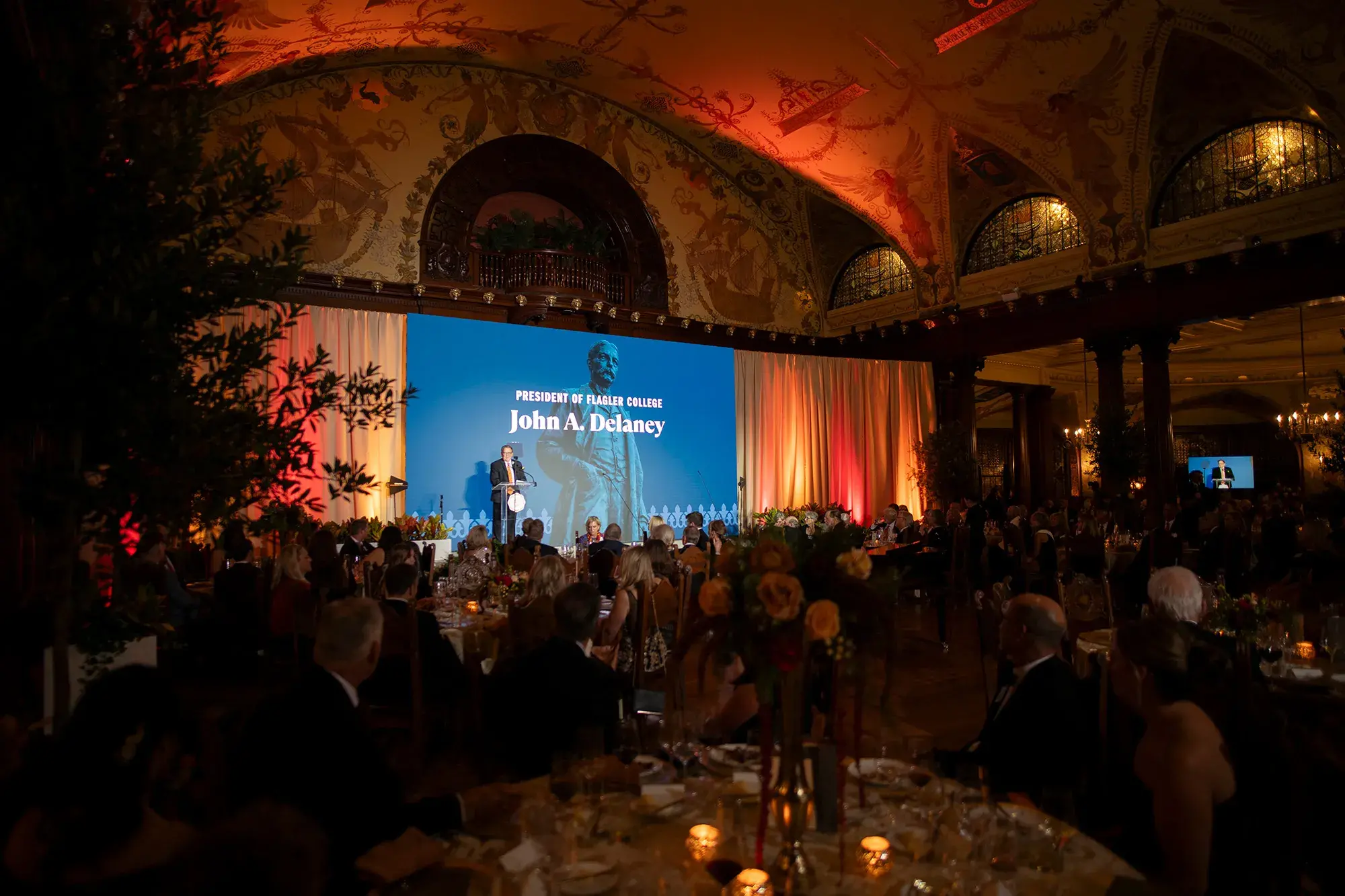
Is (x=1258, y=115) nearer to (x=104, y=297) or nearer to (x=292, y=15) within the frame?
(x=292, y=15)

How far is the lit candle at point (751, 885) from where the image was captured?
64.9 inches

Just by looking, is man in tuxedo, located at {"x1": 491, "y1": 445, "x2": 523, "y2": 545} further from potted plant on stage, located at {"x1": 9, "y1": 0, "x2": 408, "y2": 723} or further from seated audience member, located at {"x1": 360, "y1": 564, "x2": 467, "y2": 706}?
potted plant on stage, located at {"x1": 9, "y1": 0, "x2": 408, "y2": 723}

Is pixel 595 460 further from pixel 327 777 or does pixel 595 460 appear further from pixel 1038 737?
pixel 327 777

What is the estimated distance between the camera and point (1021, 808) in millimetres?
2004

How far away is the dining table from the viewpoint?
171cm

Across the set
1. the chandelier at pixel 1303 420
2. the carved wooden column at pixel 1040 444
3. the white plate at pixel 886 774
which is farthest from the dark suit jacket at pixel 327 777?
the carved wooden column at pixel 1040 444

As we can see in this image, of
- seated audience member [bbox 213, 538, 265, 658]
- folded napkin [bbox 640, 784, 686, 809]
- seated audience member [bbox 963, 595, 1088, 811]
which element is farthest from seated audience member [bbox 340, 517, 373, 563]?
seated audience member [bbox 963, 595, 1088, 811]

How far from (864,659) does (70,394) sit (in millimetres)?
2256

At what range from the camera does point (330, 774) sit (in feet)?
7.02

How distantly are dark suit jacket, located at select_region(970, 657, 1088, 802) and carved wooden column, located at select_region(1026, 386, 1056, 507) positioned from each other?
17.1 metres

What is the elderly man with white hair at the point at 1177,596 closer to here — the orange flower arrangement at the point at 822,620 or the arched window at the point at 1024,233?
the orange flower arrangement at the point at 822,620

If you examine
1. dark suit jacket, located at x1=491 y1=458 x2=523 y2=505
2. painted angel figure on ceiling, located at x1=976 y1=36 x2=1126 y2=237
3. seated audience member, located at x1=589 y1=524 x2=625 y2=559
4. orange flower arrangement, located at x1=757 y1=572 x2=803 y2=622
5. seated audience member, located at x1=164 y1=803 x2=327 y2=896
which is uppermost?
painted angel figure on ceiling, located at x1=976 y1=36 x2=1126 y2=237

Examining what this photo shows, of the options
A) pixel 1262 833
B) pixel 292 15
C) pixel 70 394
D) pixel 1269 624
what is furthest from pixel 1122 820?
pixel 292 15

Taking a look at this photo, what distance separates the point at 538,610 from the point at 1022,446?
17124 millimetres
